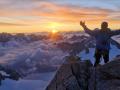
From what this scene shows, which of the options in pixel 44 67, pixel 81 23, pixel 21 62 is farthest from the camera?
pixel 21 62

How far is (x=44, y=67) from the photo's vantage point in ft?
301

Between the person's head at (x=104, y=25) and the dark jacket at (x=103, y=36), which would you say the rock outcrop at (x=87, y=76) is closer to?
the dark jacket at (x=103, y=36)

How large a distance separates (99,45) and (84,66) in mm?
1223

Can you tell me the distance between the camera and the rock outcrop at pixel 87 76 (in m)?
13.8

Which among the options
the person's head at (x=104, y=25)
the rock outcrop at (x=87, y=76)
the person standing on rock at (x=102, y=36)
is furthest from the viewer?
the person standing on rock at (x=102, y=36)

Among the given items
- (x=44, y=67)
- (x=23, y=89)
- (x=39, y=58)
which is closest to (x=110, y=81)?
(x=23, y=89)

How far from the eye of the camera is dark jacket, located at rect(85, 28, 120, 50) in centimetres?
1462

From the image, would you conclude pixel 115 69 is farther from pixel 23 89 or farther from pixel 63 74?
pixel 23 89

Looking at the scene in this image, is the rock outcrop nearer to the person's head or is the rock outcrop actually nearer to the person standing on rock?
the person standing on rock

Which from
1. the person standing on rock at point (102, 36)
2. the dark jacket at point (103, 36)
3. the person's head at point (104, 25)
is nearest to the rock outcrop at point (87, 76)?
the person standing on rock at point (102, 36)

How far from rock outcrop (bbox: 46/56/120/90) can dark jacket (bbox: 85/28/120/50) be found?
85 centimetres

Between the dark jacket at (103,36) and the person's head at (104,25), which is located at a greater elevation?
the person's head at (104,25)

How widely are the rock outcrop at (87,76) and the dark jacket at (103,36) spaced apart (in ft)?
A: 2.79

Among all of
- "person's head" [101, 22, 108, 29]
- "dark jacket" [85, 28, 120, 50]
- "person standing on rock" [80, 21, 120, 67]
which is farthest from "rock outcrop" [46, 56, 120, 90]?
"person's head" [101, 22, 108, 29]
